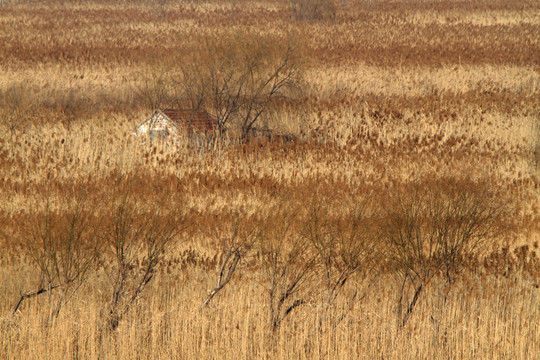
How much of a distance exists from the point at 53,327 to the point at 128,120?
10997mm

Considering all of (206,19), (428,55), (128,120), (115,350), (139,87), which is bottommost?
(115,350)

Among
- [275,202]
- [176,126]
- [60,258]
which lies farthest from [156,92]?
[60,258]

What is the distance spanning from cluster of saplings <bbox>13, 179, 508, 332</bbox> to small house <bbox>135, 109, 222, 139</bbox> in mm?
5613

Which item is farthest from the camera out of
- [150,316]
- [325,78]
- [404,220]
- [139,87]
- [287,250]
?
[325,78]

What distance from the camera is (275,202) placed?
12711 mm

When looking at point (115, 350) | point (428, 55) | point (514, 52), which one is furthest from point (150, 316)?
point (514, 52)

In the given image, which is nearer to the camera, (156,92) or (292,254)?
(292,254)

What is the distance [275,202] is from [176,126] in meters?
4.47

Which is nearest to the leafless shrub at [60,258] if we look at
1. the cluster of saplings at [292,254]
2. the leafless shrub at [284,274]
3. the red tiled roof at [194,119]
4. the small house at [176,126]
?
the cluster of saplings at [292,254]

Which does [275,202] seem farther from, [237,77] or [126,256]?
[237,77]

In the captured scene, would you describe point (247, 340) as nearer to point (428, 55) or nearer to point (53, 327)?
point (53, 327)

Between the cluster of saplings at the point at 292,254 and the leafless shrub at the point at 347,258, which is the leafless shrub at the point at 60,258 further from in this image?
the leafless shrub at the point at 347,258

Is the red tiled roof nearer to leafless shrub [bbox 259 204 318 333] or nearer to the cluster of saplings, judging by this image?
the cluster of saplings

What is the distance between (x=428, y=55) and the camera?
27.3 m
